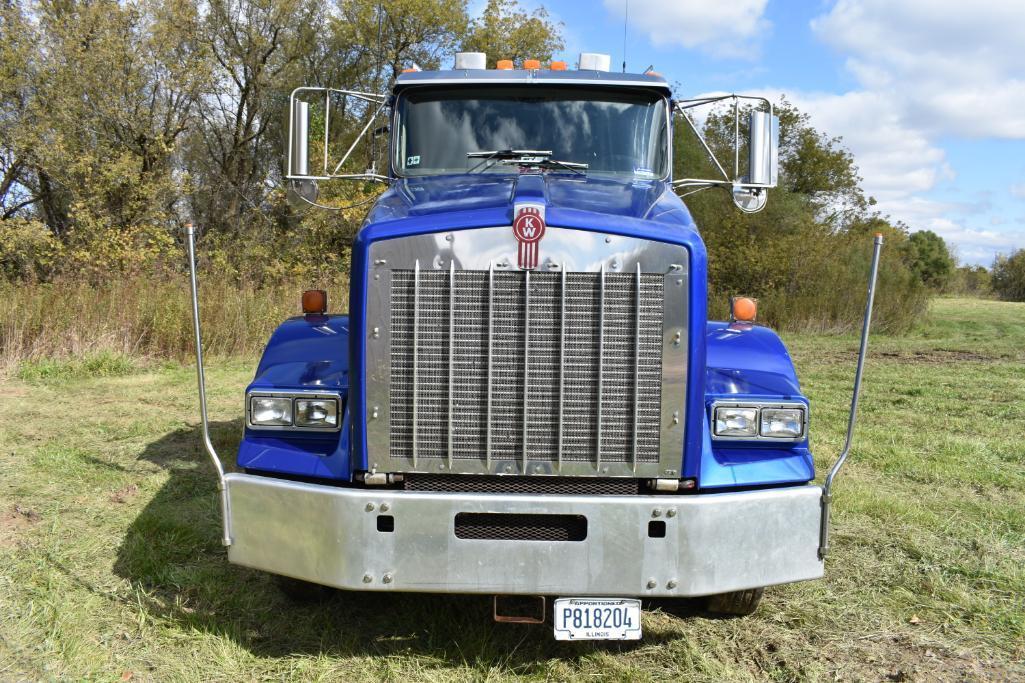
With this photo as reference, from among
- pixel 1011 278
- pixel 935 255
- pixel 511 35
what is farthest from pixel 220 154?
pixel 935 255

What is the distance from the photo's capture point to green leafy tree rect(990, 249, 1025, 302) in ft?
156

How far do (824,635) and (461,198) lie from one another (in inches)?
102

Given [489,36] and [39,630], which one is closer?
[39,630]

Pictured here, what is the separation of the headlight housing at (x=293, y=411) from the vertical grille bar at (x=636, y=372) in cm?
122

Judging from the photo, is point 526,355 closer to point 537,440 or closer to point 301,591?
point 537,440

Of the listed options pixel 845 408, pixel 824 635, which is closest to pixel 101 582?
pixel 824 635

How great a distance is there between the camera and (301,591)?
3.83 metres

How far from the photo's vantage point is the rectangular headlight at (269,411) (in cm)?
340

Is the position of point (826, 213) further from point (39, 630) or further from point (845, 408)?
point (39, 630)

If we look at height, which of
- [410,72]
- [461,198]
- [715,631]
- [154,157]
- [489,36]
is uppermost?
[489,36]

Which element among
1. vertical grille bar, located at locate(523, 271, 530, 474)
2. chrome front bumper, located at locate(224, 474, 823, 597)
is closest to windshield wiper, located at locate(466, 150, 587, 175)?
vertical grille bar, located at locate(523, 271, 530, 474)

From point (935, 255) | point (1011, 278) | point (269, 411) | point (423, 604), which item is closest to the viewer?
point (269, 411)

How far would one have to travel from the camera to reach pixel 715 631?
3695 mm

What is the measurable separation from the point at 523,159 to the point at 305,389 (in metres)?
1.80
